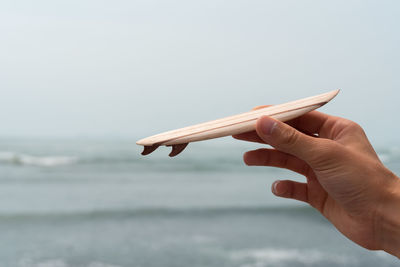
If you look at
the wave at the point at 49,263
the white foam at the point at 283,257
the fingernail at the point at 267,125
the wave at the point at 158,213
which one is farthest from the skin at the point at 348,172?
the wave at the point at 158,213

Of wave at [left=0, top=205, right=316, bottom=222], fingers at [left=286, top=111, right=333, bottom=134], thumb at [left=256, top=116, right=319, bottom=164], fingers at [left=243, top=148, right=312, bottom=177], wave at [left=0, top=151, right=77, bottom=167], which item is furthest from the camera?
wave at [left=0, top=151, right=77, bottom=167]

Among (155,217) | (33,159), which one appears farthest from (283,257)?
(33,159)

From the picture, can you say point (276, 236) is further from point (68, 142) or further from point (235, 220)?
point (68, 142)

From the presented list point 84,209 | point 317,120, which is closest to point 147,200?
point 84,209

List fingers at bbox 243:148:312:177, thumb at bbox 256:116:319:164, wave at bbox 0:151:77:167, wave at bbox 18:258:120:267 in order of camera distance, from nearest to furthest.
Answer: thumb at bbox 256:116:319:164 → fingers at bbox 243:148:312:177 → wave at bbox 18:258:120:267 → wave at bbox 0:151:77:167

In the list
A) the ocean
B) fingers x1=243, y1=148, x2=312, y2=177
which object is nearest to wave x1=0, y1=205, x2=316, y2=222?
the ocean

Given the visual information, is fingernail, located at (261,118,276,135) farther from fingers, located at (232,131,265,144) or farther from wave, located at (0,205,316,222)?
wave, located at (0,205,316,222)

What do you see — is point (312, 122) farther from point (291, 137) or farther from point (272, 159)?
point (291, 137)
